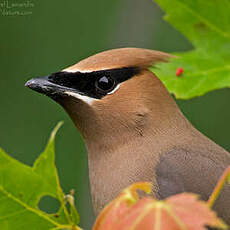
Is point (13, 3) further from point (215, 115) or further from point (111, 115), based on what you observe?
point (111, 115)

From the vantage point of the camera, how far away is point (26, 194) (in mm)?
2121

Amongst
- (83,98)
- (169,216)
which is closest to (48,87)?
(83,98)

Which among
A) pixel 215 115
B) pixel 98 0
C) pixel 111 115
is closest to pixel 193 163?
pixel 111 115

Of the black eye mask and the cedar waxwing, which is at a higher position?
the black eye mask

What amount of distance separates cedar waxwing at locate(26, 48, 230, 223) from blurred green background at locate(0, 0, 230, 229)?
9.61ft

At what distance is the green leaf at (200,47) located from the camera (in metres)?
2.01

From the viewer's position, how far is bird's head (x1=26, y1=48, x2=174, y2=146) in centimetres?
303

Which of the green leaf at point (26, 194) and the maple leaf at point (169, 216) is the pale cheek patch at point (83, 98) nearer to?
the green leaf at point (26, 194)

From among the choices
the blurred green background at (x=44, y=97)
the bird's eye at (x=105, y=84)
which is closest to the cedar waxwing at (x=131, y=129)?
the bird's eye at (x=105, y=84)

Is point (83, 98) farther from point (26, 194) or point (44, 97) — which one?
point (44, 97)

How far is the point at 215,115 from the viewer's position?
661 centimetres

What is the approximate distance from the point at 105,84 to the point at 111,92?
0.07m

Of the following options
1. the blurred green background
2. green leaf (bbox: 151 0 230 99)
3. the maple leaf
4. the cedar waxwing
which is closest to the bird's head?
the cedar waxwing

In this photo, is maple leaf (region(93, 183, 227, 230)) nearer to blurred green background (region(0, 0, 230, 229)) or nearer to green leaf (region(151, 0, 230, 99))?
green leaf (region(151, 0, 230, 99))
